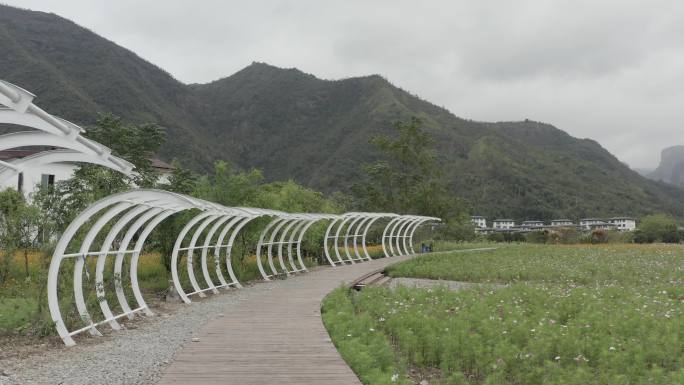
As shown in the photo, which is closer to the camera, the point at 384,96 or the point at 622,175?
the point at 384,96

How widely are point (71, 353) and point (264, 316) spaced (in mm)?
3043

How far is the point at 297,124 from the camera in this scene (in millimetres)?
79312

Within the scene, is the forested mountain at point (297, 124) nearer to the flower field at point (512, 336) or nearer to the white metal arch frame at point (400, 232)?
the white metal arch frame at point (400, 232)

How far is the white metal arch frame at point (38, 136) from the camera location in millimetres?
5996

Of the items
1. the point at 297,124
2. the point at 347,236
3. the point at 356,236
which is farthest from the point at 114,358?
the point at 297,124

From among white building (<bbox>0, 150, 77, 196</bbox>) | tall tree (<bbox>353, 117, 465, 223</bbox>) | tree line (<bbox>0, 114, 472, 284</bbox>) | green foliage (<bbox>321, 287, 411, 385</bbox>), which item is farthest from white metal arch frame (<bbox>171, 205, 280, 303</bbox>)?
tall tree (<bbox>353, 117, 465, 223</bbox>)

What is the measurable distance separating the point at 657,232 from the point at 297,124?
47.4 m

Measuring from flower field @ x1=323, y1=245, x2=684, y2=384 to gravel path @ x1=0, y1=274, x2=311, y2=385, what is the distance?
203cm

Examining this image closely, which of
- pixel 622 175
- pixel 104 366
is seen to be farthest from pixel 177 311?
pixel 622 175

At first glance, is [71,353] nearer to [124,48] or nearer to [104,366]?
[104,366]

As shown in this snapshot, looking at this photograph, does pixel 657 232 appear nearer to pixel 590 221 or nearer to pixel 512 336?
pixel 590 221

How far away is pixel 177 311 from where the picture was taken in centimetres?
1070

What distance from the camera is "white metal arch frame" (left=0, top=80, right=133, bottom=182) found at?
600 cm

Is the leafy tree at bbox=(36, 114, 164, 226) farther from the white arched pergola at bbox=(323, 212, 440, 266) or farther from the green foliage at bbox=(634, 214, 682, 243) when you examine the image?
the green foliage at bbox=(634, 214, 682, 243)
